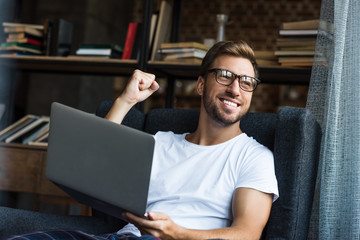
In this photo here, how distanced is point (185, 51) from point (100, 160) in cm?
135

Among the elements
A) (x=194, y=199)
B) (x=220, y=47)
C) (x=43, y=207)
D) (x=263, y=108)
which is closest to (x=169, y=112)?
(x=220, y=47)

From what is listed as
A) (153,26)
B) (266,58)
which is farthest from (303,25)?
(153,26)

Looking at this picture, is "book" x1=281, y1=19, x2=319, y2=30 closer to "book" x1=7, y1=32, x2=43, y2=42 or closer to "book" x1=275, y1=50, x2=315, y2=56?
"book" x1=275, y1=50, x2=315, y2=56

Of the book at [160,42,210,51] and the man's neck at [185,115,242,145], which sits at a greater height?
the book at [160,42,210,51]

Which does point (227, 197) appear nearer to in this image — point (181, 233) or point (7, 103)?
point (181, 233)

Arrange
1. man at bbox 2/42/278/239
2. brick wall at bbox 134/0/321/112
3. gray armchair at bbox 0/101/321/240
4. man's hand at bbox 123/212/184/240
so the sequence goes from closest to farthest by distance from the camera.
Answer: man's hand at bbox 123/212/184/240 < man at bbox 2/42/278/239 < gray armchair at bbox 0/101/321/240 < brick wall at bbox 134/0/321/112

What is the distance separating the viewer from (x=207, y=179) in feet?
5.59

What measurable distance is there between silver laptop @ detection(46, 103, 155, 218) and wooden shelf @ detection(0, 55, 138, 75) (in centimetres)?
130

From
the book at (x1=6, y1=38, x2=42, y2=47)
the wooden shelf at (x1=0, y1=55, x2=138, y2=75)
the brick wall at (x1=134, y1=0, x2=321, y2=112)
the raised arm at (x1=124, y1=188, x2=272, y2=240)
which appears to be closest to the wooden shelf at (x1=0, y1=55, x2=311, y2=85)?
the wooden shelf at (x1=0, y1=55, x2=138, y2=75)

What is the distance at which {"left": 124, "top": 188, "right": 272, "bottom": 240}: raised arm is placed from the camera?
55.9 inches

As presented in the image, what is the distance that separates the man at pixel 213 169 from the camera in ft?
4.99

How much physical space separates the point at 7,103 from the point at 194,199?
186 cm

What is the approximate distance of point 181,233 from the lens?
4.80 ft

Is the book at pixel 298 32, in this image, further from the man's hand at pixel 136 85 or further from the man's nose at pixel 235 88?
the man's hand at pixel 136 85
